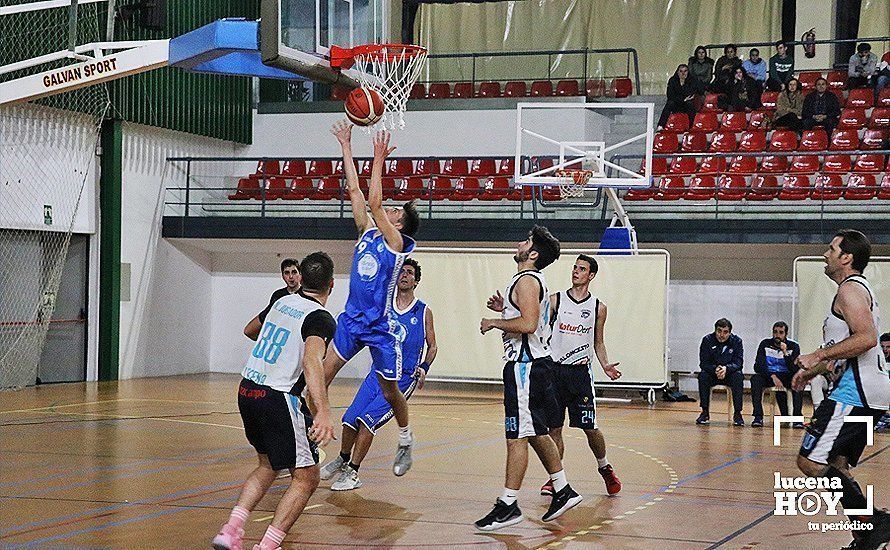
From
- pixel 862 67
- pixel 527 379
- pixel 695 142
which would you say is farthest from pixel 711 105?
pixel 527 379

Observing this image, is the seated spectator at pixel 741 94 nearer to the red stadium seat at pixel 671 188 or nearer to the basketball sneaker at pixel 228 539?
the red stadium seat at pixel 671 188

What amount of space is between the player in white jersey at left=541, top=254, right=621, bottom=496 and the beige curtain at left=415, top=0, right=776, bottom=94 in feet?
51.3

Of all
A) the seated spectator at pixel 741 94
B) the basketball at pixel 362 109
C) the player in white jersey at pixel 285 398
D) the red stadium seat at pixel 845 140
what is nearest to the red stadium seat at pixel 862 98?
the red stadium seat at pixel 845 140

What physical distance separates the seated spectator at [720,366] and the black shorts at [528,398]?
7.67 meters

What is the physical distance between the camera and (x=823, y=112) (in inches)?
843

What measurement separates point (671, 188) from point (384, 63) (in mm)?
9312

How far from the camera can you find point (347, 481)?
30.1 feet

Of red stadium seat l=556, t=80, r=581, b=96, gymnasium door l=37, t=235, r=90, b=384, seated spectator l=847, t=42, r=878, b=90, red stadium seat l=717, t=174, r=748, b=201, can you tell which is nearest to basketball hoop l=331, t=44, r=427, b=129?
red stadium seat l=717, t=174, r=748, b=201

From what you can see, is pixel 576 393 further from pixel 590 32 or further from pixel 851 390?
pixel 590 32

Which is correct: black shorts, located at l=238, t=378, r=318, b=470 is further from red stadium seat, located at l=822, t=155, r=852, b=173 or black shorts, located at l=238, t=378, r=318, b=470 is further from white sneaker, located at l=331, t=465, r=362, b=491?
red stadium seat, located at l=822, t=155, r=852, b=173

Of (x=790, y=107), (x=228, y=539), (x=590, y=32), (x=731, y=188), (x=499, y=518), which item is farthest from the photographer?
(x=590, y=32)

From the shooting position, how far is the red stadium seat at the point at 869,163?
20078mm

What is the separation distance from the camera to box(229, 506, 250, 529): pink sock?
252 inches

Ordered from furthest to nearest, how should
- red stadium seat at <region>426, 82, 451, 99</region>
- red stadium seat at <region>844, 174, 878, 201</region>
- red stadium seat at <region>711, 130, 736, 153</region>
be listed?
red stadium seat at <region>426, 82, 451, 99</region>
red stadium seat at <region>711, 130, 736, 153</region>
red stadium seat at <region>844, 174, 878, 201</region>
